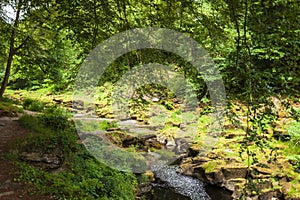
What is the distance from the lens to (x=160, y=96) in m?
3.11

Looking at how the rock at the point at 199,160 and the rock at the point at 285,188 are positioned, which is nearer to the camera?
the rock at the point at 285,188

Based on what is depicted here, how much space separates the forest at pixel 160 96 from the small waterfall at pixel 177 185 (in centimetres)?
3

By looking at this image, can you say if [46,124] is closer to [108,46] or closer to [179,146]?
[108,46]

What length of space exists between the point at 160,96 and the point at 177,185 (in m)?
5.15

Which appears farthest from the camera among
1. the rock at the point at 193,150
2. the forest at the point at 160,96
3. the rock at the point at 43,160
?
the rock at the point at 193,150

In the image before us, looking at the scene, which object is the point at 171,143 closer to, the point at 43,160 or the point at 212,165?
the point at 212,165

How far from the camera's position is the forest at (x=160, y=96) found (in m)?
1.72

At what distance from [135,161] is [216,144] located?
10.1ft

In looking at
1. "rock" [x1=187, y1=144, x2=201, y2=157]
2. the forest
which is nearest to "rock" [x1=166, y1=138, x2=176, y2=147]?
the forest

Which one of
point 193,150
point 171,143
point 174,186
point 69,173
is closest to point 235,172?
point 174,186

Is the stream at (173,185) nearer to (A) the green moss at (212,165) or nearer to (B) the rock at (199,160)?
(A) the green moss at (212,165)

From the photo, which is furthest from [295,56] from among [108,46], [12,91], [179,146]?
[12,91]

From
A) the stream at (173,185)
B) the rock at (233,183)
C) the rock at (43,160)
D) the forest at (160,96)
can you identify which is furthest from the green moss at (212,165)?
the rock at (43,160)

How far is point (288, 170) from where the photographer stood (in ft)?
23.1
